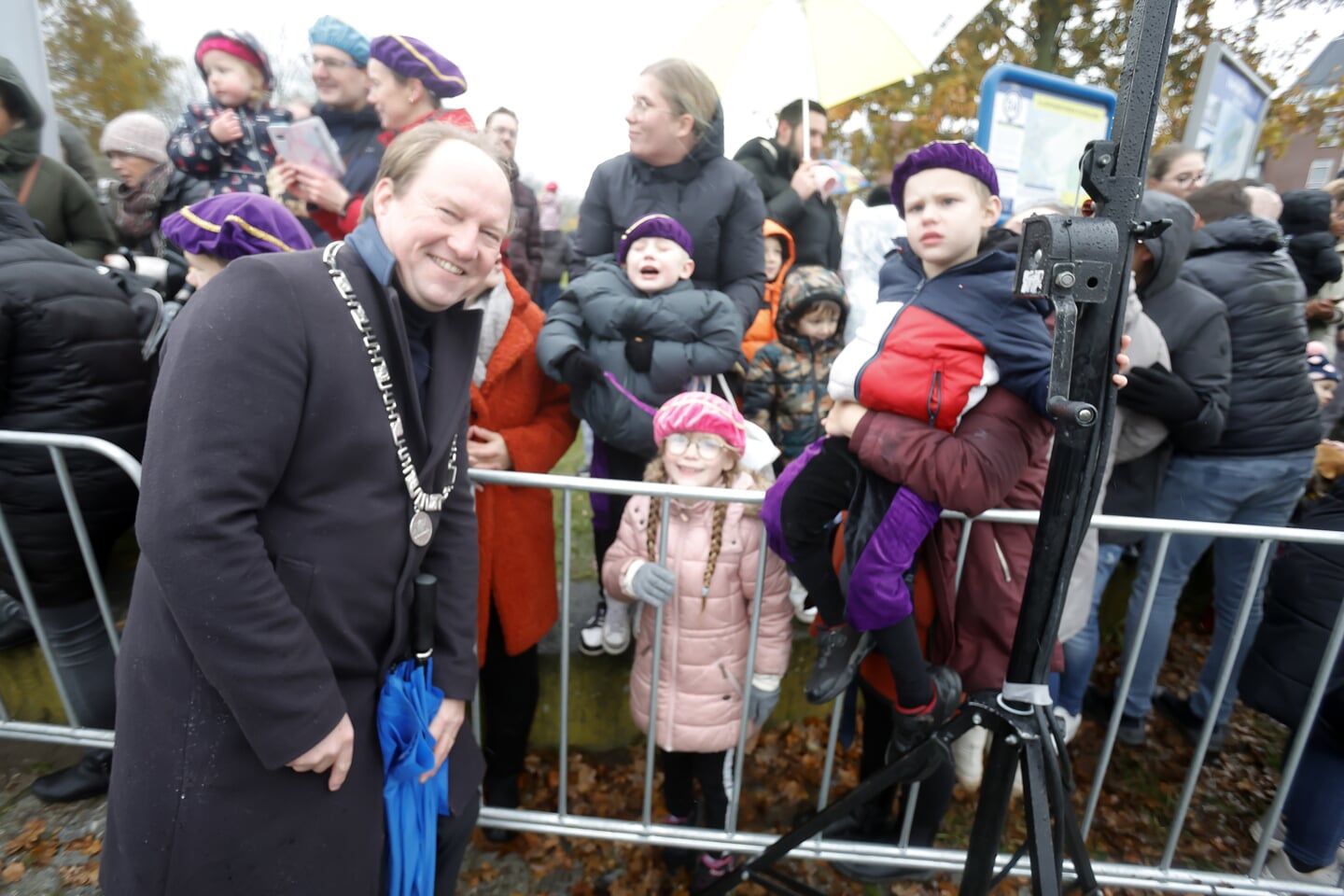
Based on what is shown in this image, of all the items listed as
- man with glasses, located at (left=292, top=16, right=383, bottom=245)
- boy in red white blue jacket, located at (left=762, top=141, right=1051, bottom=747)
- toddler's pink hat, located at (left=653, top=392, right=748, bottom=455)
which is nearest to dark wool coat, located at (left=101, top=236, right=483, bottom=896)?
toddler's pink hat, located at (left=653, top=392, right=748, bottom=455)

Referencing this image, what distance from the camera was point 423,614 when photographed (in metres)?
1.60

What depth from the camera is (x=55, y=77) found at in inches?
409

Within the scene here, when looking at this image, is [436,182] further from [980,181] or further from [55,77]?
[55,77]

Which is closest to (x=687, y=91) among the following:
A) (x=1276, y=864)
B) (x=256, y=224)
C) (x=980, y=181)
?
(x=980, y=181)

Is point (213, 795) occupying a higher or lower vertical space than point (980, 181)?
lower

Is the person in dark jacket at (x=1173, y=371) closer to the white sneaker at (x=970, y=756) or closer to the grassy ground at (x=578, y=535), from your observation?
the white sneaker at (x=970, y=756)

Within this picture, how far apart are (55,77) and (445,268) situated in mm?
13060

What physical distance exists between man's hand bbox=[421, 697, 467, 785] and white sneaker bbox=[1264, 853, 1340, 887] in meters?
2.74

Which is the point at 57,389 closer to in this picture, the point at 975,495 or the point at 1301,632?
the point at 975,495

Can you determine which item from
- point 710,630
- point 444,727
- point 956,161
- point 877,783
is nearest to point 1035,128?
point 956,161

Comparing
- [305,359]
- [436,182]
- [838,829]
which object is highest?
[436,182]

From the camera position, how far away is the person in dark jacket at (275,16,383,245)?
3107 millimetres

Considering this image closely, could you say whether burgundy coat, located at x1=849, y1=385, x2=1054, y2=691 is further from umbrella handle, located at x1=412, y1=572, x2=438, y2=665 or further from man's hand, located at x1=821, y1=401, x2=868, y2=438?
umbrella handle, located at x1=412, y1=572, x2=438, y2=665

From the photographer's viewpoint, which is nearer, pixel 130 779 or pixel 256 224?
pixel 130 779
